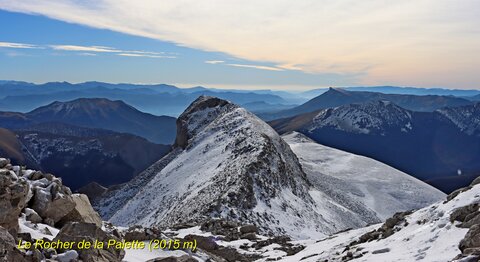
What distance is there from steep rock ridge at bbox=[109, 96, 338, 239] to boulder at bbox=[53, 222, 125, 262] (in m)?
30.4

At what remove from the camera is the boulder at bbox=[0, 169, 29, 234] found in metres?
16.2

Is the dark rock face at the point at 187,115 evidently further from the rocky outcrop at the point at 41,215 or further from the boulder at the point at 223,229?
the rocky outcrop at the point at 41,215

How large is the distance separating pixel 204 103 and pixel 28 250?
10044 centimetres

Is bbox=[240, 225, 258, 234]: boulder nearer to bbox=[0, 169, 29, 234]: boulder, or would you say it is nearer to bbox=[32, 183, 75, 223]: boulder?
bbox=[32, 183, 75, 223]: boulder

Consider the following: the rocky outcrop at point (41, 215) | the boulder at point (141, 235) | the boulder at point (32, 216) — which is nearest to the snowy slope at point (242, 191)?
the boulder at point (141, 235)

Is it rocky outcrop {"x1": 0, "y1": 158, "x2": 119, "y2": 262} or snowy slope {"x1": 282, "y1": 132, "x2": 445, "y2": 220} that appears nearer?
rocky outcrop {"x1": 0, "y1": 158, "x2": 119, "y2": 262}

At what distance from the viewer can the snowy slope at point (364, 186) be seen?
87125mm

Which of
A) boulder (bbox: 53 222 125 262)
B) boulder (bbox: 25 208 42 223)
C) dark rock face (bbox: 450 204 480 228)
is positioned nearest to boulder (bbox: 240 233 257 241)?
boulder (bbox: 53 222 125 262)

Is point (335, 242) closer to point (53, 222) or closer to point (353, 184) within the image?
point (53, 222)

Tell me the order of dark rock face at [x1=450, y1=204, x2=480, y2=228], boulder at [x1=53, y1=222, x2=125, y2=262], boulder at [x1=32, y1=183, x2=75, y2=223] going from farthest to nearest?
boulder at [x1=32, y1=183, x2=75, y2=223] → dark rock face at [x1=450, y1=204, x2=480, y2=228] → boulder at [x1=53, y1=222, x2=125, y2=262]

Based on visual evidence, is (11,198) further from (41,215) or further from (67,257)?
(67,257)

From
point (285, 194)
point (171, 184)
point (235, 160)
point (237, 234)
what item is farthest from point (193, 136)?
point (237, 234)

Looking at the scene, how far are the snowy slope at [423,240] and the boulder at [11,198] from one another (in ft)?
49.9

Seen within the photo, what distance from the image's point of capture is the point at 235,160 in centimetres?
6656
